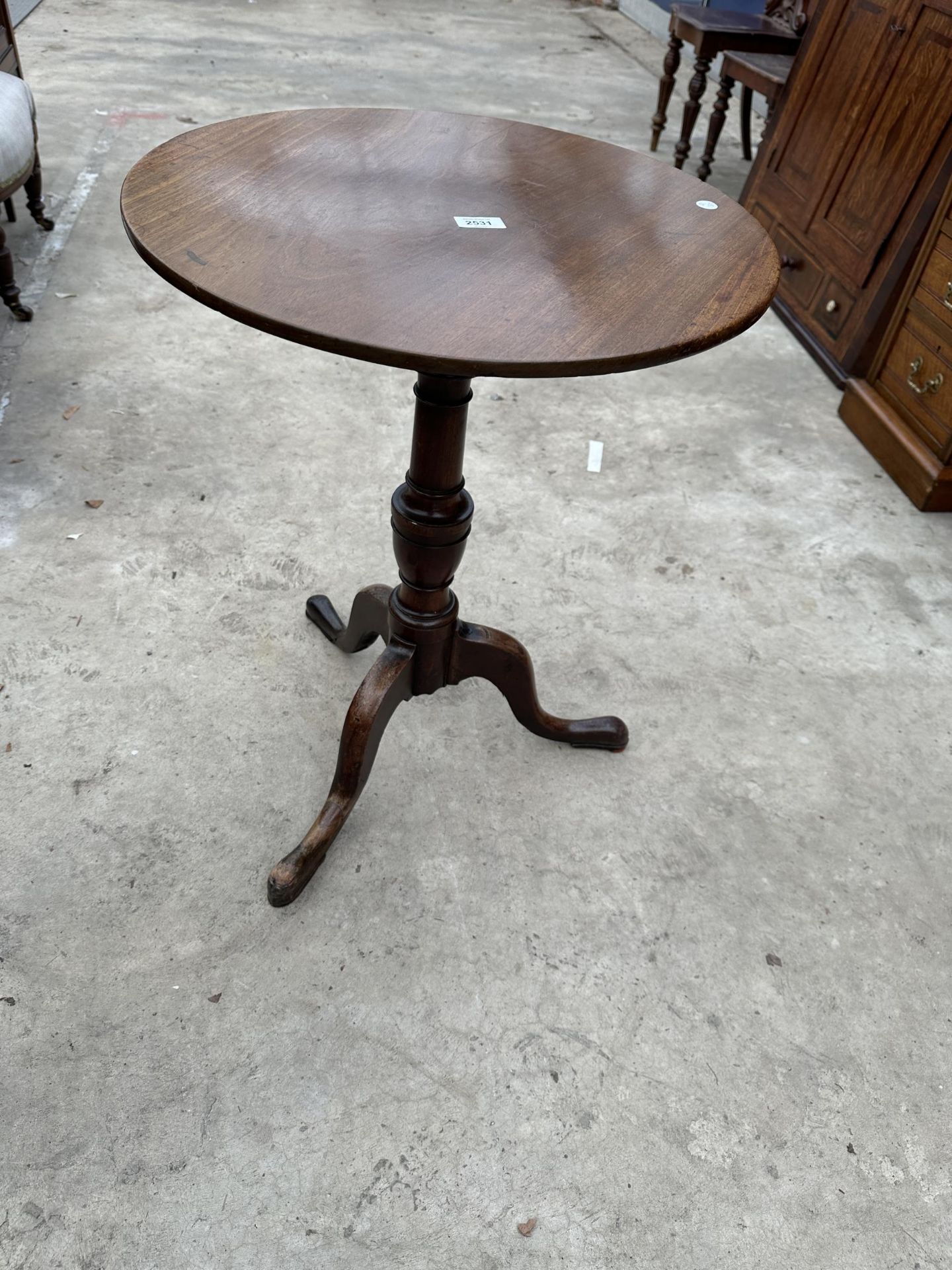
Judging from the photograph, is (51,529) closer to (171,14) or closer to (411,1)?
(171,14)

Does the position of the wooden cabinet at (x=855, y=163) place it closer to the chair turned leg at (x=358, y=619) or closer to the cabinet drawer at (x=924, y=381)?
the cabinet drawer at (x=924, y=381)

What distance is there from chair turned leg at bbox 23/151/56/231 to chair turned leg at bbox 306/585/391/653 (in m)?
1.99

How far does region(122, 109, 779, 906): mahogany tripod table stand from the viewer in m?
0.88

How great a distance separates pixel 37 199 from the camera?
9.58 ft

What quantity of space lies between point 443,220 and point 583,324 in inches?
12.1

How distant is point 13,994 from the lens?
1.19 meters

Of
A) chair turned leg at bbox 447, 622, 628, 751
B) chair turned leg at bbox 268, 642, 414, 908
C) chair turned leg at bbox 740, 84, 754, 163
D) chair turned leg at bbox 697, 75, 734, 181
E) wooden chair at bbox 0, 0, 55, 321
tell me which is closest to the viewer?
chair turned leg at bbox 268, 642, 414, 908

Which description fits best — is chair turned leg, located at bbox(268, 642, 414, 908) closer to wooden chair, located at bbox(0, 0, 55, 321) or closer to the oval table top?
the oval table top

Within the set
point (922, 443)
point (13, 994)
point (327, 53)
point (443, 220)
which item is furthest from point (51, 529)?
point (327, 53)

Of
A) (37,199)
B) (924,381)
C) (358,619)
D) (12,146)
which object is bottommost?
(37,199)

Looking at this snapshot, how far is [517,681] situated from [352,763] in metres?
0.32

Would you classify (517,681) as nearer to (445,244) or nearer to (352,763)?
(352,763)

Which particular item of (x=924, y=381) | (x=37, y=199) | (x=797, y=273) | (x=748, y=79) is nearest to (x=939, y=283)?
(x=924, y=381)

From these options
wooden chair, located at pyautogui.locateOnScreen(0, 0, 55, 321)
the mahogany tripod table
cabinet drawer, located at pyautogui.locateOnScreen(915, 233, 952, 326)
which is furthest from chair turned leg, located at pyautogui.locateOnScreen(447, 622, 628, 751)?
A: wooden chair, located at pyautogui.locateOnScreen(0, 0, 55, 321)
